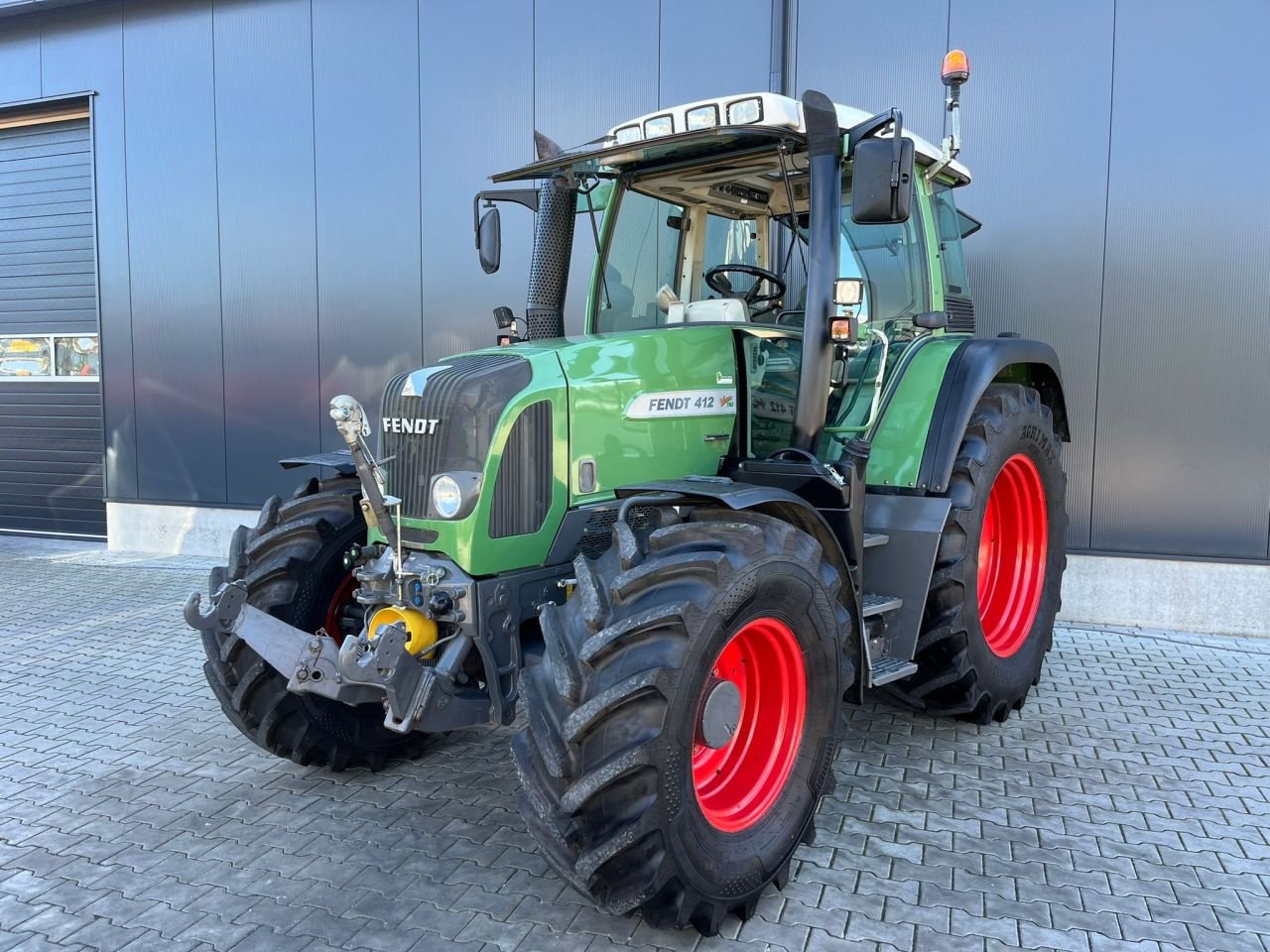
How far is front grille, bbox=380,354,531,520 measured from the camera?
9.62ft

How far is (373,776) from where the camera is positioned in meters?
3.66

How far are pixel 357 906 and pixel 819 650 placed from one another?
5.17 feet

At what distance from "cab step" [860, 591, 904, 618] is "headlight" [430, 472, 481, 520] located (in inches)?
55.3

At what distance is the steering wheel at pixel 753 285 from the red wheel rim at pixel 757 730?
1655 mm

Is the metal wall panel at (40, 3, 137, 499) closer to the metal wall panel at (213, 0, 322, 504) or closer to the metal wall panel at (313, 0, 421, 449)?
the metal wall panel at (213, 0, 322, 504)

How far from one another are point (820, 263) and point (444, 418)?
1403mm

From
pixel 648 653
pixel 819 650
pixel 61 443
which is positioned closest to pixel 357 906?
pixel 648 653

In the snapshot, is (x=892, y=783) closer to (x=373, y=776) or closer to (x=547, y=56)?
(x=373, y=776)

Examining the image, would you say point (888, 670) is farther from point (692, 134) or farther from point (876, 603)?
point (692, 134)

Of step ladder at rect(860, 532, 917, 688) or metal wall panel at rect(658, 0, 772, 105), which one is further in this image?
metal wall panel at rect(658, 0, 772, 105)

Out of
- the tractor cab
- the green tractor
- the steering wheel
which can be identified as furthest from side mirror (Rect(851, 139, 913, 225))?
the steering wheel

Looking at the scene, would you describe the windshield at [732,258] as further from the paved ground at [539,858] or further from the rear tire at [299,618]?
the paved ground at [539,858]

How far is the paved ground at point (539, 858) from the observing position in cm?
260

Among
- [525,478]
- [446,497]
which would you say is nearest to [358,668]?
[446,497]
